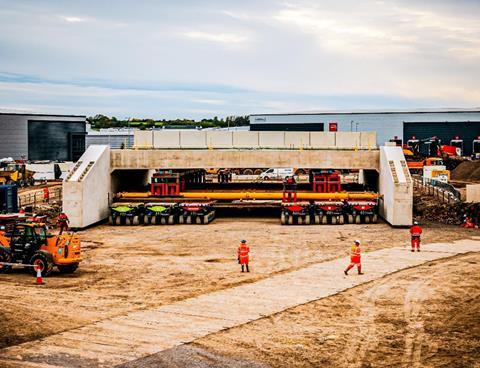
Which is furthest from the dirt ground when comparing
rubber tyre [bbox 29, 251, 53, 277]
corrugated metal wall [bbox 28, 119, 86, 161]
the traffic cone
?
corrugated metal wall [bbox 28, 119, 86, 161]

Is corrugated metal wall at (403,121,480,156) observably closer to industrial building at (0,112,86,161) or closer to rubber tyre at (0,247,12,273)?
industrial building at (0,112,86,161)

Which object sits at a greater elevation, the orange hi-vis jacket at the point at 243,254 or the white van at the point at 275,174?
the white van at the point at 275,174

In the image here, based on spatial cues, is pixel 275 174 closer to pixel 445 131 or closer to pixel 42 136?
pixel 42 136

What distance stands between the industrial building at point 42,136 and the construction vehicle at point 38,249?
60.8 meters

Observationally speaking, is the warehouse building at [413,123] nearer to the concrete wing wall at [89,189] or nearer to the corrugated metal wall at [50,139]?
the corrugated metal wall at [50,139]

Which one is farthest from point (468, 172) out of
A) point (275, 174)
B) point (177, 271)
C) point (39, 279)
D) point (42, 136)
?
point (39, 279)

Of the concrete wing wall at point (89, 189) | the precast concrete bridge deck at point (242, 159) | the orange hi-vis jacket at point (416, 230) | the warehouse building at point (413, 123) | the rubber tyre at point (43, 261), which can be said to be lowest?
the rubber tyre at point (43, 261)

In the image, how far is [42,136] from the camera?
8694cm

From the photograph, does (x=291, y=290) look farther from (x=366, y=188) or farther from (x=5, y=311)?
(x=366, y=188)

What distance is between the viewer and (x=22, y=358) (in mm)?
14977

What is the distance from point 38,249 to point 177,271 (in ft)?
16.1

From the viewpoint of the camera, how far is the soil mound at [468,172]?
221 ft

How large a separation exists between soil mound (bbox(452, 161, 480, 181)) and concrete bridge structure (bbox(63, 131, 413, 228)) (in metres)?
25.3

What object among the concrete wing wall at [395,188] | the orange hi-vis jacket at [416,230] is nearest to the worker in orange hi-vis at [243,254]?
the orange hi-vis jacket at [416,230]
